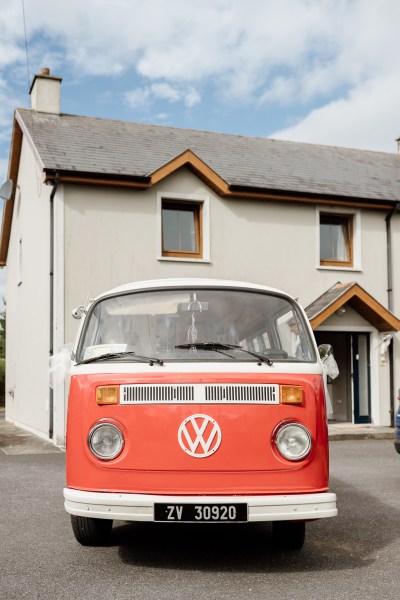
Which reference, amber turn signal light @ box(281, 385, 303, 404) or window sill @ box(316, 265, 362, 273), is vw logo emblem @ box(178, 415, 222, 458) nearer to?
amber turn signal light @ box(281, 385, 303, 404)

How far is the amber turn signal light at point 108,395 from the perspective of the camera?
17.2 feet

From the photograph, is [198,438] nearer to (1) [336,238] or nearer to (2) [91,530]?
(2) [91,530]

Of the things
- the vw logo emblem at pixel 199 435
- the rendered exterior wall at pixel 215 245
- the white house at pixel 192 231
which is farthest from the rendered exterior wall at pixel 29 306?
the vw logo emblem at pixel 199 435

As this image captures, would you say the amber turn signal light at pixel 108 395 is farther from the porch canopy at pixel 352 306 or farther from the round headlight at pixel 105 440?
the porch canopy at pixel 352 306

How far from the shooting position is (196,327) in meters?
5.77

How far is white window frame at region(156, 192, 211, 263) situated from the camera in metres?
16.7

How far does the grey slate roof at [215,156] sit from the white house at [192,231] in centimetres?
6

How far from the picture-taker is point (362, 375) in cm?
1859

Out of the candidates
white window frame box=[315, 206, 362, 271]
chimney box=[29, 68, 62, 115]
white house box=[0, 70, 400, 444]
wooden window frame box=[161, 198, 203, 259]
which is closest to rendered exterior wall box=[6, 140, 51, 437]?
white house box=[0, 70, 400, 444]

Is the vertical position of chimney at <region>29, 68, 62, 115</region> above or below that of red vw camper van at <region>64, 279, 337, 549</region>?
above

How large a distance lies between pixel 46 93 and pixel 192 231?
5589 millimetres

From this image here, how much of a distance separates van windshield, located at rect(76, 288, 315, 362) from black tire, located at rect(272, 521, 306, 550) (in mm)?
1266

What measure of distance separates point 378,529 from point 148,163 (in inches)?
479

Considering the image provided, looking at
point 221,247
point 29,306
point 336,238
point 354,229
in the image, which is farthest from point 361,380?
point 29,306
